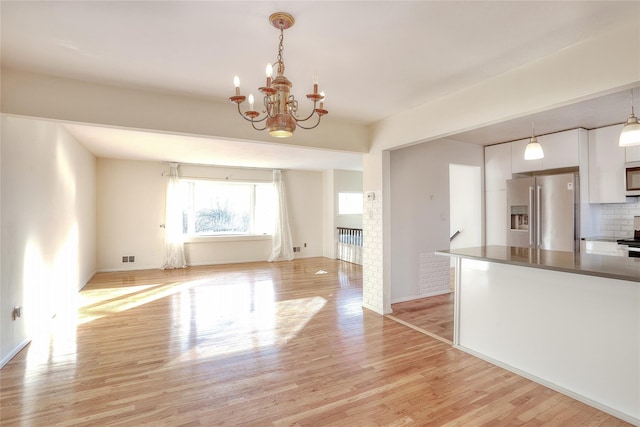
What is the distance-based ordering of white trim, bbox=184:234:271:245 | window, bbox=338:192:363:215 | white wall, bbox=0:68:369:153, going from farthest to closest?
window, bbox=338:192:363:215 < white trim, bbox=184:234:271:245 < white wall, bbox=0:68:369:153

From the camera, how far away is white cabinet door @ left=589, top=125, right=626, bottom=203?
4031 mm

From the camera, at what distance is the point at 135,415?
202cm

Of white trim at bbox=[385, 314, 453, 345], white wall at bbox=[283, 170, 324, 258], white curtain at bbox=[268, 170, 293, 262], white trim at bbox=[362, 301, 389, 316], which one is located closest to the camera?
white trim at bbox=[385, 314, 453, 345]

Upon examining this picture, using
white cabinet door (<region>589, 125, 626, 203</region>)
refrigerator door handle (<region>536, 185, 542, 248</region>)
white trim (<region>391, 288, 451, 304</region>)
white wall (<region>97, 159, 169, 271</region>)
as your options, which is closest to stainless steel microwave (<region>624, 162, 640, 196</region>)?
white cabinet door (<region>589, 125, 626, 203</region>)

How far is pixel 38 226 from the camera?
3.45 metres

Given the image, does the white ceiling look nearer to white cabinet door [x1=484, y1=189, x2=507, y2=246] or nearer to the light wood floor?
white cabinet door [x1=484, y1=189, x2=507, y2=246]

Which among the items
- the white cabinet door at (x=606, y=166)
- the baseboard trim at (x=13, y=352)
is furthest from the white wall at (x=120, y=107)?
the white cabinet door at (x=606, y=166)

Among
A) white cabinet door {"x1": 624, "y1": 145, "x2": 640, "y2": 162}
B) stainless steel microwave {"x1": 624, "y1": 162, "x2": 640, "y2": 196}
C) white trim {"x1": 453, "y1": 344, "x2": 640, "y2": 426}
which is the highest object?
white cabinet door {"x1": 624, "y1": 145, "x2": 640, "y2": 162}

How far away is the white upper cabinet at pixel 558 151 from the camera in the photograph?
4.22 m

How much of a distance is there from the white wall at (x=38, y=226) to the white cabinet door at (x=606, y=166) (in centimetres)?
663

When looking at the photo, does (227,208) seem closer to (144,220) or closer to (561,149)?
(144,220)

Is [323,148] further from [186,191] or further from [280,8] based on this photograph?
[186,191]

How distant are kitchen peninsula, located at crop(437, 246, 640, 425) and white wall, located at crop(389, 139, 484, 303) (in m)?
1.49

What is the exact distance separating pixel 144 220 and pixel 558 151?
26.0ft
